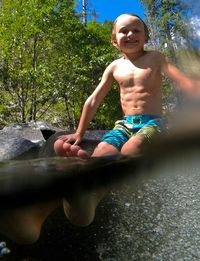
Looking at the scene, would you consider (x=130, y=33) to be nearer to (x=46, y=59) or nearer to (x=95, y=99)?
(x=95, y=99)

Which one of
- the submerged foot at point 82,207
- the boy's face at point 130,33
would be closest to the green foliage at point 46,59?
the boy's face at point 130,33

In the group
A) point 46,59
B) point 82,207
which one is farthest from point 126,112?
point 46,59

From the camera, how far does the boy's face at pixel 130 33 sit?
49cm

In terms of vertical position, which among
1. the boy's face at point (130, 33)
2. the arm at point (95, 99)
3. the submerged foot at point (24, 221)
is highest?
the boy's face at point (130, 33)

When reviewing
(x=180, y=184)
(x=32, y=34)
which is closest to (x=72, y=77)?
(x=32, y=34)

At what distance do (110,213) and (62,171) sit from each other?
7 centimetres

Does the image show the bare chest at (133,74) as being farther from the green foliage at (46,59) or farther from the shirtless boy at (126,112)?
the green foliage at (46,59)

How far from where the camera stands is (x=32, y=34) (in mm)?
5668

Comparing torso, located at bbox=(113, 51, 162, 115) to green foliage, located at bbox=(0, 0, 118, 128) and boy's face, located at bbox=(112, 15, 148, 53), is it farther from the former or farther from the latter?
green foliage, located at bbox=(0, 0, 118, 128)

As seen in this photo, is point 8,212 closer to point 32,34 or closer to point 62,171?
point 62,171

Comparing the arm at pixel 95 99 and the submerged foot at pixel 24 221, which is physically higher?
the arm at pixel 95 99

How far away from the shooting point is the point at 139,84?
59 centimetres

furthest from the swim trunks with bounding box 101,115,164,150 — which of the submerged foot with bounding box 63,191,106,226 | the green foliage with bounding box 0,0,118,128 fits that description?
the green foliage with bounding box 0,0,118,128

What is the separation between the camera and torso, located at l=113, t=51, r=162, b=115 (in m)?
0.54
